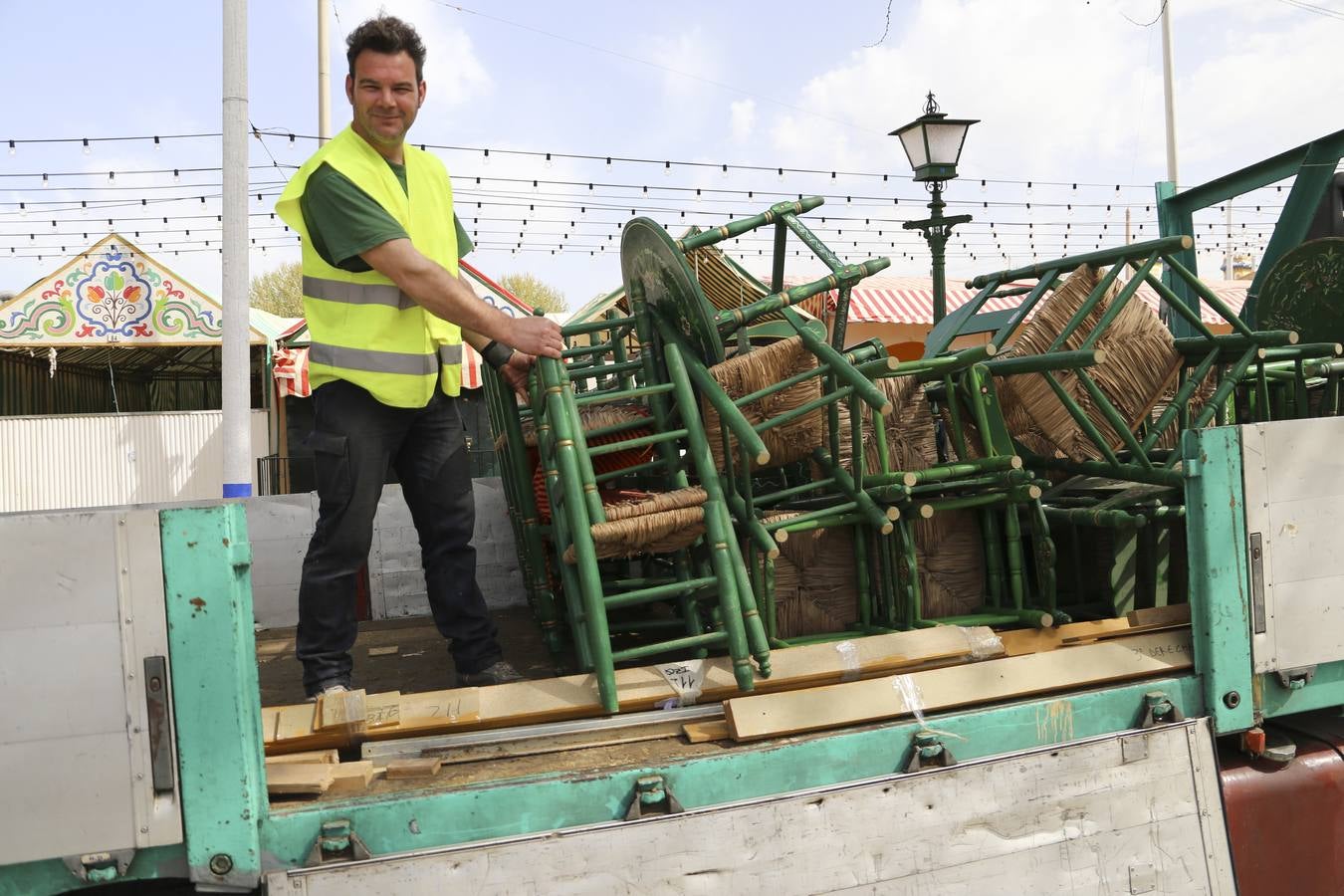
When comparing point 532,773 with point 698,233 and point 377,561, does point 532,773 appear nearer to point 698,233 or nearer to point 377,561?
point 698,233

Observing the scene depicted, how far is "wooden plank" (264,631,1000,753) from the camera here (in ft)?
7.18

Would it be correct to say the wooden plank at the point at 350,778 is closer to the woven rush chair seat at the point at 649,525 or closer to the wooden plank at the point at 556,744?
the wooden plank at the point at 556,744

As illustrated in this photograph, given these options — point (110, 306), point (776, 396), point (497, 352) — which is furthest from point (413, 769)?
point (110, 306)

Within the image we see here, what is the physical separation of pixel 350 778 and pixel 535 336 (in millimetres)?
1137

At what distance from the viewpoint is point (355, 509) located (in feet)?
8.43

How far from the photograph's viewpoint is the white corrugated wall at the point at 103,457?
12398mm

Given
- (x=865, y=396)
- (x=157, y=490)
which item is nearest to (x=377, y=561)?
(x=865, y=396)

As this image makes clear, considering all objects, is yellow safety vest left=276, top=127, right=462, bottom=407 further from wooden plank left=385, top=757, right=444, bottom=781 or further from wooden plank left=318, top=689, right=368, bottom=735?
wooden plank left=385, top=757, right=444, bottom=781

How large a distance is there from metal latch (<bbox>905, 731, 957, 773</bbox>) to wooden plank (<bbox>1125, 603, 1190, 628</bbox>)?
0.82 m

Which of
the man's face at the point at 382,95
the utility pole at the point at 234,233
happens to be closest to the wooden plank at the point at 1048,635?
the man's face at the point at 382,95

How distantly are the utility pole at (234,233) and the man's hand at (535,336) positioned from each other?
7042 mm

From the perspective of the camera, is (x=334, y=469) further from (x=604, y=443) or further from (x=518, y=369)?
(x=604, y=443)

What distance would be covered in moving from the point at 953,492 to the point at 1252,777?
1089 mm

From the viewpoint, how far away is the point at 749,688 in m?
2.32
